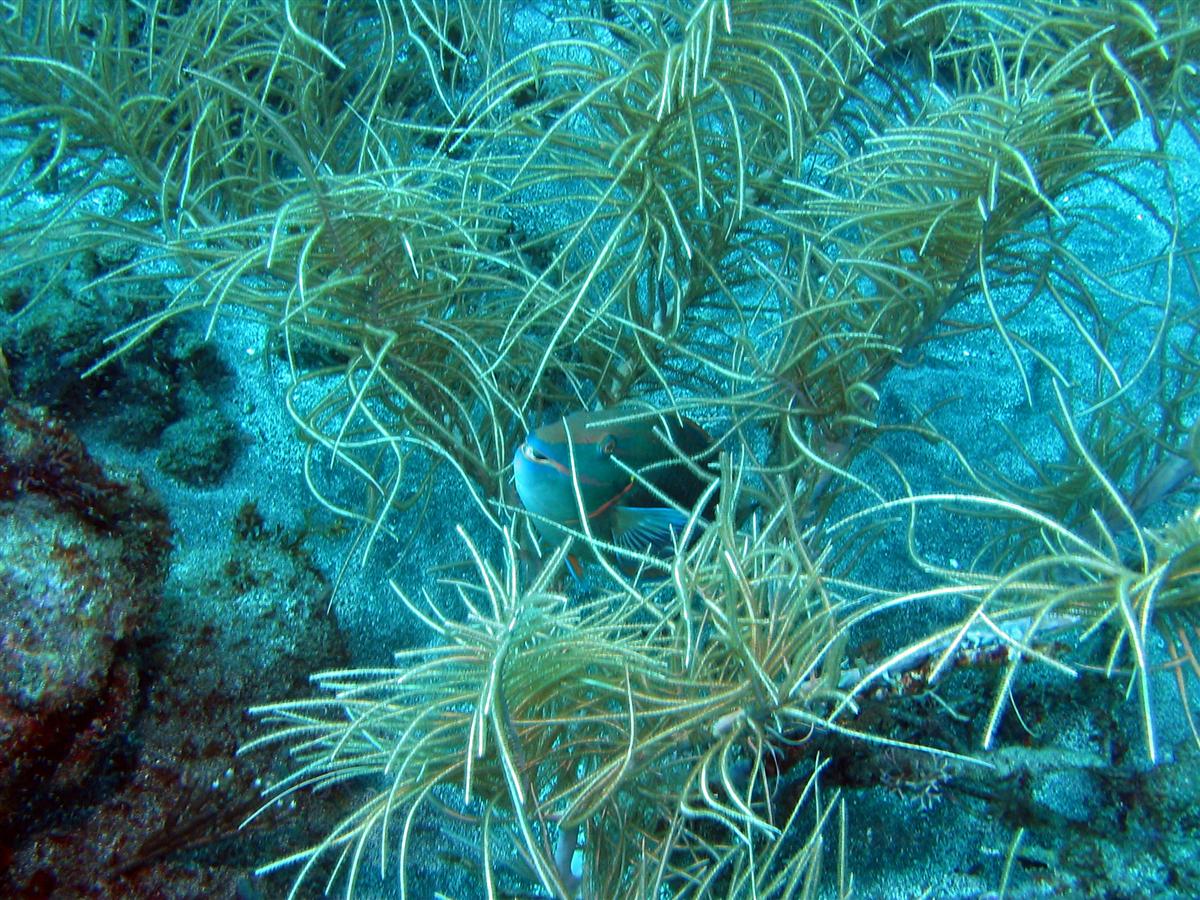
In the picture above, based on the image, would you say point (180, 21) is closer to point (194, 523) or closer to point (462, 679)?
point (194, 523)

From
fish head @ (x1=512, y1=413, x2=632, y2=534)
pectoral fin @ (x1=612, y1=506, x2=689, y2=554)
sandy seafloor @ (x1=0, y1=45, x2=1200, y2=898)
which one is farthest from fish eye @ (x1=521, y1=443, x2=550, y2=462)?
sandy seafloor @ (x1=0, y1=45, x2=1200, y2=898)

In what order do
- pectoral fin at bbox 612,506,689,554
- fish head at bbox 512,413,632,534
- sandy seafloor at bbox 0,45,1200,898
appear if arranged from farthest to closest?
pectoral fin at bbox 612,506,689,554, fish head at bbox 512,413,632,534, sandy seafloor at bbox 0,45,1200,898

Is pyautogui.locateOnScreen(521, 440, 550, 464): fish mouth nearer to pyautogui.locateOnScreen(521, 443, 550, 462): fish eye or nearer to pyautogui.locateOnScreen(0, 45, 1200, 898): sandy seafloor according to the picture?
pyautogui.locateOnScreen(521, 443, 550, 462): fish eye

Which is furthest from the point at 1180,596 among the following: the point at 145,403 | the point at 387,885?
the point at 145,403

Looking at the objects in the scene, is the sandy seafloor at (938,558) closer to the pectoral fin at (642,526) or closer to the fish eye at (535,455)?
the pectoral fin at (642,526)

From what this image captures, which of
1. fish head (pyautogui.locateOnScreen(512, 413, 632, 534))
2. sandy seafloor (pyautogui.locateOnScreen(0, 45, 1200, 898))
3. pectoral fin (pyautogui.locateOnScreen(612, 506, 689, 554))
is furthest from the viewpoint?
pectoral fin (pyautogui.locateOnScreen(612, 506, 689, 554))

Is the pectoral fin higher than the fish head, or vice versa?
the fish head
